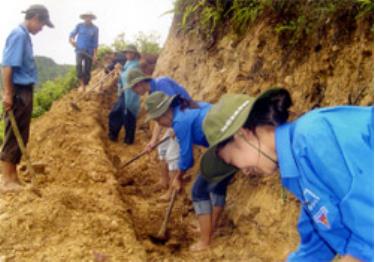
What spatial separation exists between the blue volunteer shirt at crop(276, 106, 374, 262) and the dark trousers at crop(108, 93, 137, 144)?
598cm

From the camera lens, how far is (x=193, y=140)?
4324mm

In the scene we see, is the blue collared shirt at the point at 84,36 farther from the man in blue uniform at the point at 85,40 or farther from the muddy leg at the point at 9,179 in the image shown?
the muddy leg at the point at 9,179

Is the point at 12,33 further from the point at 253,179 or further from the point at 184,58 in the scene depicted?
the point at 184,58

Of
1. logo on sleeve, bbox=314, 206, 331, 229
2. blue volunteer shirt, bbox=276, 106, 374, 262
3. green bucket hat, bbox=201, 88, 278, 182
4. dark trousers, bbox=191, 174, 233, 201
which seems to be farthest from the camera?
dark trousers, bbox=191, 174, 233, 201

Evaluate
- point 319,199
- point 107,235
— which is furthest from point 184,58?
point 319,199

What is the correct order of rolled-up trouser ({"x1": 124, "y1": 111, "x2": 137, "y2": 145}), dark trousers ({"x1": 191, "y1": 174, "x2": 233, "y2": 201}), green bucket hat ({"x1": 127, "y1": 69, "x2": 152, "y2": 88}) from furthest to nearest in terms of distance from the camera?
1. rolled-up trouser ({"x1": 124, "y1": 111, "x2": 137, "y2": 145})
2. green bucket hat ({"x1": 127, "y1": 69, "x2": 152, "y2": 88})
3. dark trousers ({"x1": 191, "y1": 174, "x2": 233, "y2": 201})

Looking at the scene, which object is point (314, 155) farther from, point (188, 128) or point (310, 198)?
point (188, 128)

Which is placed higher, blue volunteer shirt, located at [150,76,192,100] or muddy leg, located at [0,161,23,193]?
blue volunteer shirt, located at [150,76,192,100]

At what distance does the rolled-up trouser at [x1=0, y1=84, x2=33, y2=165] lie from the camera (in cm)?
504

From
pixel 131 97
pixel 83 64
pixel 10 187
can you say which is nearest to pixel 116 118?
pixel 131 97

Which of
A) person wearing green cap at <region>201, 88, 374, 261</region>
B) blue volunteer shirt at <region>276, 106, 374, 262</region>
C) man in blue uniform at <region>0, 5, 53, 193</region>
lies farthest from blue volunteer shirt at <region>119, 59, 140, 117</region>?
blue volunteer shirt at <region>276, 106, 374, 262</region>

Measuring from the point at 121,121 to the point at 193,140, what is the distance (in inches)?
159

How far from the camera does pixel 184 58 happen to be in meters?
7.97

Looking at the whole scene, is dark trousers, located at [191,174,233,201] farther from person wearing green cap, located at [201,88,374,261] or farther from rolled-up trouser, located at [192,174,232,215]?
person wearing green cap, located at [201,88,374,261]
